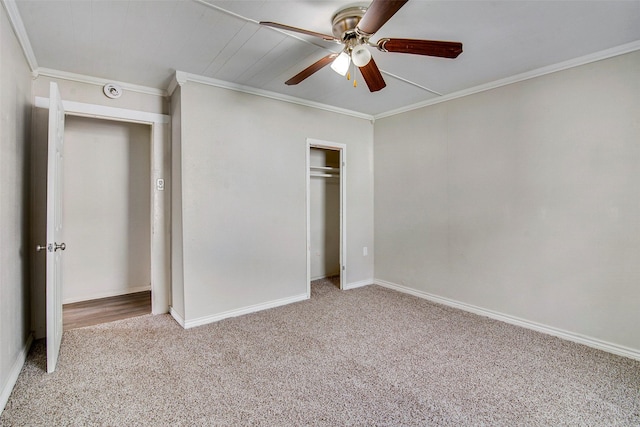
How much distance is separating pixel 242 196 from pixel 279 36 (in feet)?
5.29

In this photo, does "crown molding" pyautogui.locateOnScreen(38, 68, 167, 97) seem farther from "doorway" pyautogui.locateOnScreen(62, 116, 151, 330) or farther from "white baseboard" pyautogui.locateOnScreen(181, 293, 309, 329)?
"white baseboard" pyautogui.locateOnScreen(181, 293, 309, 329)

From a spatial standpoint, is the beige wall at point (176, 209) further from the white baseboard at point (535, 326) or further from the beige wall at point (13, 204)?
the white baseboard at point (535, 326)

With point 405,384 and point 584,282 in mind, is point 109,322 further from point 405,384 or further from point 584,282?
point 584,282

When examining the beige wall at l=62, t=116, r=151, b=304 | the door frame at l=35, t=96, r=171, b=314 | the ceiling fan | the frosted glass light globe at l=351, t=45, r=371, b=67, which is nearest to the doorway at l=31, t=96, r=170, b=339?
the door frame at l=35, t=96, r=171, b=314

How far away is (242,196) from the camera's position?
10.9 feet

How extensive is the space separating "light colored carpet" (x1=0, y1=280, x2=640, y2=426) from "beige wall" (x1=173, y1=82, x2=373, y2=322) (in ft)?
1.43

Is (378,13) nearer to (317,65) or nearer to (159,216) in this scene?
(317,65)

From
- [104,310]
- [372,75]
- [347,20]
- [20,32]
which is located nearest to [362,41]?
[347,20]

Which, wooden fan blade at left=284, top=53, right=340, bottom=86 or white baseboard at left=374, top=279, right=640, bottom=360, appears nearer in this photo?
wooden fan blade at left=284, top=53, right=340, bottom=86

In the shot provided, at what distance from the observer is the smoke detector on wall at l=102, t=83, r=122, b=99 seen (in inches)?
118

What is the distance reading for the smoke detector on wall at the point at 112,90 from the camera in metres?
2.99

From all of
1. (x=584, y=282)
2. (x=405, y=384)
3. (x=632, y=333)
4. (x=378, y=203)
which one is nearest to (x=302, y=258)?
(x=378, y=203)

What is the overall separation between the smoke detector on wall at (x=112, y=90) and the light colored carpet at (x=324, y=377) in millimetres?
2196

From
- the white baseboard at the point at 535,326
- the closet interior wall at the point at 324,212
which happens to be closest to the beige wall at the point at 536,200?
the white baseboard at the point at 535,326
